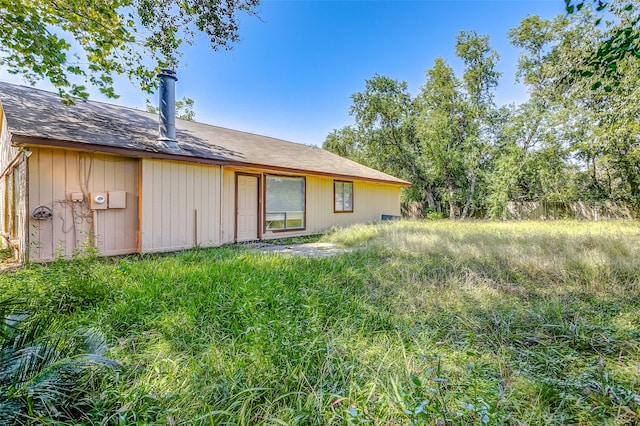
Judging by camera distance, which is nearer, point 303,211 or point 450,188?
point 303,211

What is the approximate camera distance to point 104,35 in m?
4.71

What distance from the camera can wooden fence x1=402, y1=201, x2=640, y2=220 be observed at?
42.4 ft

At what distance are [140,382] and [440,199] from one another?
1898 centimetres

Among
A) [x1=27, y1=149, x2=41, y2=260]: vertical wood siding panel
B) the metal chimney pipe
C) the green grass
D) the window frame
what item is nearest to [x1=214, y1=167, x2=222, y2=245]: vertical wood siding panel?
the metal chimney pipe

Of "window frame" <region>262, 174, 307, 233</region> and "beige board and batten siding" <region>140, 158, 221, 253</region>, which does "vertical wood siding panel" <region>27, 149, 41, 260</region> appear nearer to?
"beige board and batten siding" <region>140, 158, 221, 253</region>

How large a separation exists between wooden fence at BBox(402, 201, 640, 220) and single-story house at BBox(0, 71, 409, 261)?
11649 mm

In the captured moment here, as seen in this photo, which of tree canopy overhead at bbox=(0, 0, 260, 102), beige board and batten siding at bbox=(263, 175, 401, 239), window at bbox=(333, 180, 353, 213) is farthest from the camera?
window at bbox=(333, 180, 353, 213)

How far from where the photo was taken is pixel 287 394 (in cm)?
159

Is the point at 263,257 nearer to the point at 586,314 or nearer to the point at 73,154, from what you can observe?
the point at 73,154

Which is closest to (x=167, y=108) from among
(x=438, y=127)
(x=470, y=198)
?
(x=438, y=127)

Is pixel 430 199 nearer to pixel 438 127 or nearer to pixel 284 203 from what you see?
pixel 438 127

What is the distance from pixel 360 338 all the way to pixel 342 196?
8.92 metres

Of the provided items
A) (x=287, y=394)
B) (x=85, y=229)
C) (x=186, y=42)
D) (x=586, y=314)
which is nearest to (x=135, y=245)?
(x=85, y=229)

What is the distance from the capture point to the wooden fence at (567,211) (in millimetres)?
12914
